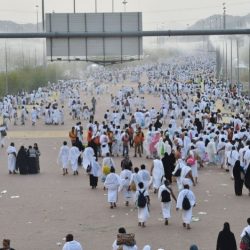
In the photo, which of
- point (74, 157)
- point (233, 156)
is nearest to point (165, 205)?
point (233, 156)

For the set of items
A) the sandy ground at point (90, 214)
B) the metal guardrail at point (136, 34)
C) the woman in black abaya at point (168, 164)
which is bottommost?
the sandy ground at point (90, 214)

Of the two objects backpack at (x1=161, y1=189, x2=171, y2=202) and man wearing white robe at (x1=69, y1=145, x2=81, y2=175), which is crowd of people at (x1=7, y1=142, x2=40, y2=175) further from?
backpack at (x1=161, y1=189, x2=171, y2=202)

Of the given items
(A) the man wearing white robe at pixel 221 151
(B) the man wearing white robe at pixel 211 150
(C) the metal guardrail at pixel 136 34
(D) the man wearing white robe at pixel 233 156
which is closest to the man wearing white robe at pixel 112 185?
(C) the metal guardrail at pixel 136 34

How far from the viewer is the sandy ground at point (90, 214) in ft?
47.5

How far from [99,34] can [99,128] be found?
8.40 m

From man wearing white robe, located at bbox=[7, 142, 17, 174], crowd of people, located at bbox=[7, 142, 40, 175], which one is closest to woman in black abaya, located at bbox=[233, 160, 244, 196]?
crowd of people, located at bbox=[7, 142, 40, 175]

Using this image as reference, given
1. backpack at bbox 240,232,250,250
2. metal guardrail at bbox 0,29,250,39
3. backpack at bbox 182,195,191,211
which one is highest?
metal guardrail at bbox 0,29,250,39

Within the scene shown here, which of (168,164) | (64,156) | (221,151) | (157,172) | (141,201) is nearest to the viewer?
(141,201)

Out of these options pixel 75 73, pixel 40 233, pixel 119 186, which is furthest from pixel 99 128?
pixel 75 73

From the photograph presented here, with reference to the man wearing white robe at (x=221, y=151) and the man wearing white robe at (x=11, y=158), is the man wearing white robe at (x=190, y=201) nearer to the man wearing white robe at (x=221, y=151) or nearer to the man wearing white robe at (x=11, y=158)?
the man wearing white robe at (x=221, y=151)

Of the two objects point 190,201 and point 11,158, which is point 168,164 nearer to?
point 190,201

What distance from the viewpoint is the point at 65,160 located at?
22609mm

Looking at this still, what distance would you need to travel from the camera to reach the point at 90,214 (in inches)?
663

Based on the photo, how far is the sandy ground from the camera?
14469 millimetres
